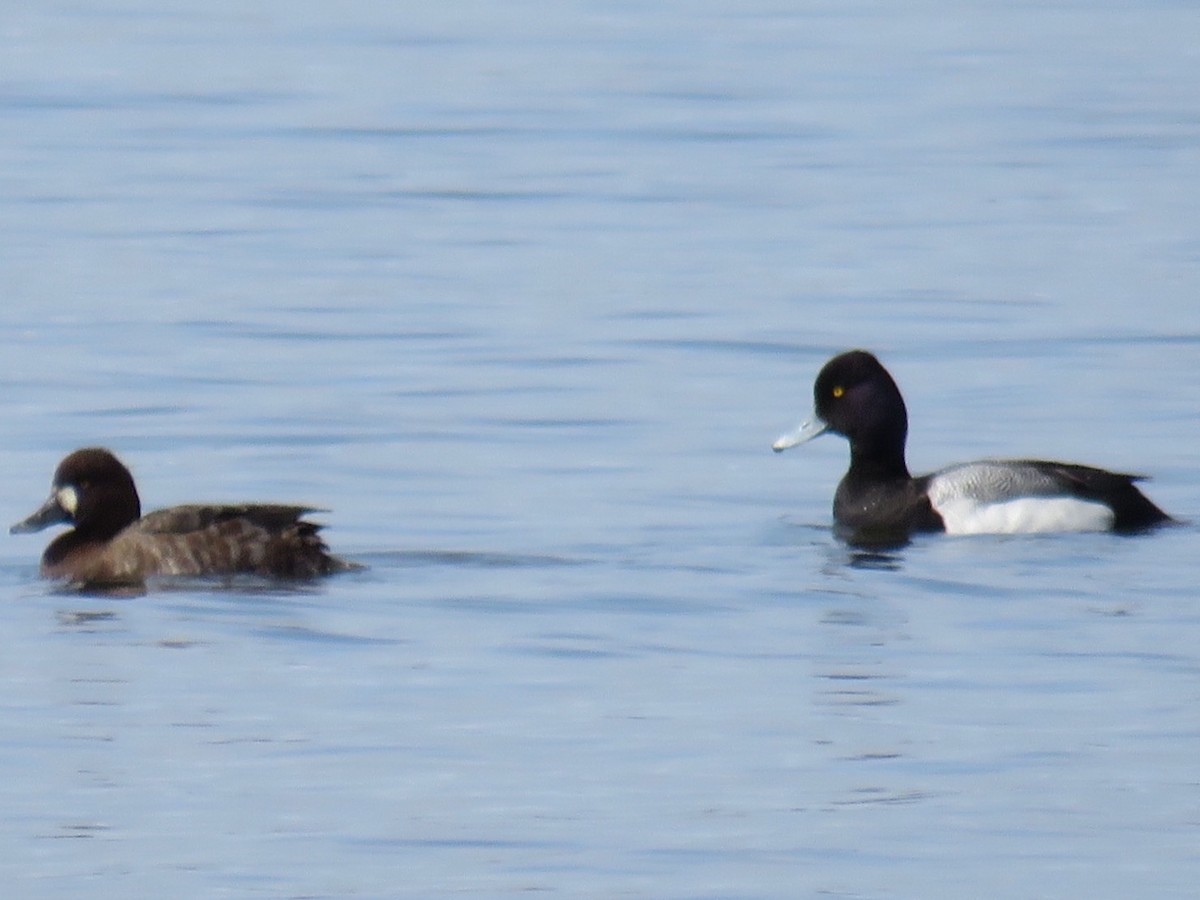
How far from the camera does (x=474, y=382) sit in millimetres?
15164

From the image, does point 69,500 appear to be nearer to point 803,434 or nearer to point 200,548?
point 200,548

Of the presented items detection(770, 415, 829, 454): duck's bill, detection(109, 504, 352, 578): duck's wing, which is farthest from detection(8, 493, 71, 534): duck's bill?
detection(770, 415, 829, 454): duck's bill

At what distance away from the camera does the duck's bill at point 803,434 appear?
13.2 m

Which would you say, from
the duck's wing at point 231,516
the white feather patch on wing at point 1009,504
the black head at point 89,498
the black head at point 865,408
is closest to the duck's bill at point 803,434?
the black head at point 865,408

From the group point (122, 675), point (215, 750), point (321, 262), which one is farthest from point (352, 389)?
point (215, 750)

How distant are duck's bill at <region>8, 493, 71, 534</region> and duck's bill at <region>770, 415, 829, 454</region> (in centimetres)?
324

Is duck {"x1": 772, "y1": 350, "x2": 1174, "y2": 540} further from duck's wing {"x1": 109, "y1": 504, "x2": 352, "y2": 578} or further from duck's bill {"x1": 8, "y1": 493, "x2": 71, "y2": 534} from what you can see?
duck's bill {"x1": 8, "y1": 493, "x2": 71, "y2": 534}

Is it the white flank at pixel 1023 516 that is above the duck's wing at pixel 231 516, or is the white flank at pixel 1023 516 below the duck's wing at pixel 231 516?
below

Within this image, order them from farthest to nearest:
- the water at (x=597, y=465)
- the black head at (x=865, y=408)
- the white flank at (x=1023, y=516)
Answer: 1. the black head at (x=865, y=408)
2. the white flank at (x=1023, y=516)
3. the water at (x=597, y=465)

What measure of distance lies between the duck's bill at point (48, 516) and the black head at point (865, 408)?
Result: 11.2 ft

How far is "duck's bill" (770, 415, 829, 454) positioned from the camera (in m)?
13.2

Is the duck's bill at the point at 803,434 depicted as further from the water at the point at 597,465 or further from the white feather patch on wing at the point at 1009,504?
the white feather patch on wing at the point at 1009,504

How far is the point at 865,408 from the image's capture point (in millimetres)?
13156

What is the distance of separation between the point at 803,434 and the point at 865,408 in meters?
0.28
